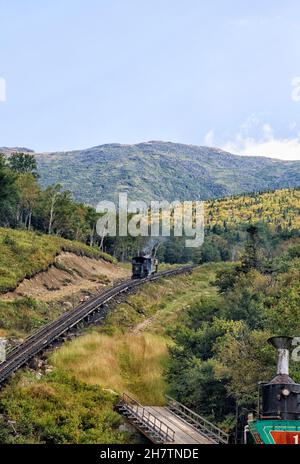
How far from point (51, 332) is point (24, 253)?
25.8 m

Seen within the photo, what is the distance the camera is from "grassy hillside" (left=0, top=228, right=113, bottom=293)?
61.6 meters

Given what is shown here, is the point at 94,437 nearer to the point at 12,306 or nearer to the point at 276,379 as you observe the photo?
the point at 276,379

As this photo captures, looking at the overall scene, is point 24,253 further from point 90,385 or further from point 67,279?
point 90,385

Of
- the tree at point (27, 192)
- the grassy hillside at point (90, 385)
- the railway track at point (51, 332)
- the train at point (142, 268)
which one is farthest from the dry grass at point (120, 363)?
the tree at point (27, 192)

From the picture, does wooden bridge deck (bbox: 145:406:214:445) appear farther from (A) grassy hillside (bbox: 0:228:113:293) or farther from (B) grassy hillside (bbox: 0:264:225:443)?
(A) grassy hillside (bbox: 0:228:113:293)

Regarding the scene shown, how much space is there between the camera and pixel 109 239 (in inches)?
4862

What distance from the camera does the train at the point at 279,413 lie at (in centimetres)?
2114

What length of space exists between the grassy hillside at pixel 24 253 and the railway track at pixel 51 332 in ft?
23.7

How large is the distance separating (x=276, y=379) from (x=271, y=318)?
51.2 ft

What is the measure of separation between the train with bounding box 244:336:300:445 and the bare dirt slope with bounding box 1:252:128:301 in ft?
121

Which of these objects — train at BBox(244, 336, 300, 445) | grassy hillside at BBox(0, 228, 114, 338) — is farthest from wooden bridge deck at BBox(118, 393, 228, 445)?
grassy hillside at BBox(0, 228, 114, 338)

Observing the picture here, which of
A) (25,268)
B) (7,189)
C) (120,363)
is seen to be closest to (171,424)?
(120,363)

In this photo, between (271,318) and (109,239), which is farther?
(109,239)
